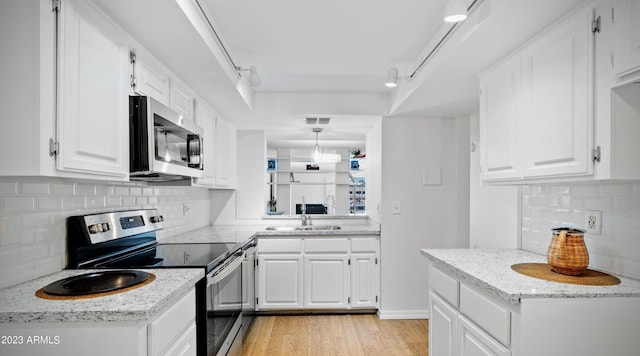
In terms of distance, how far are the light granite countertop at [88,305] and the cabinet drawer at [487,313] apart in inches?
53.1

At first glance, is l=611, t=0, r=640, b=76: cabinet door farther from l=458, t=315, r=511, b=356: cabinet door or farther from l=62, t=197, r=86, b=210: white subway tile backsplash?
l=62, t=197, r=86, b=210: white subway tile backsplash

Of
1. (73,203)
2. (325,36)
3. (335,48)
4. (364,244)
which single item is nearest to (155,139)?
(73,203)

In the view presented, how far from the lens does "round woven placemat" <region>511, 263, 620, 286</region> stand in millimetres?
1517

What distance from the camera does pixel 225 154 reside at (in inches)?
142

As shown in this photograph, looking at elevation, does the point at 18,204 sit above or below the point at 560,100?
below

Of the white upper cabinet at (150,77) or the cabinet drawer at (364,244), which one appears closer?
the white upper cabinet at (150,77)

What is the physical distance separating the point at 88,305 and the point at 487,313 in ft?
5.24

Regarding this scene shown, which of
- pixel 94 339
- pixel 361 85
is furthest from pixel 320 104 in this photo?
pixel 94 339

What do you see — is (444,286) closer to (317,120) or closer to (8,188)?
(8,188)

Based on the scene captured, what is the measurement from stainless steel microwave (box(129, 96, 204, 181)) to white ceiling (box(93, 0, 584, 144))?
35cm

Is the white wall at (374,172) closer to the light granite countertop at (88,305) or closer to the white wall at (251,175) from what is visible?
the white wall at (251,175)

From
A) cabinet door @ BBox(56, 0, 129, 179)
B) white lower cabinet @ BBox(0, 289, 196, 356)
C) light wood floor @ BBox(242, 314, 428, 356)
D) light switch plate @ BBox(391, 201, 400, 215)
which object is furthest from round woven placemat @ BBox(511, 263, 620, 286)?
cabinet door @ BBox(56, 0, 129, 179)

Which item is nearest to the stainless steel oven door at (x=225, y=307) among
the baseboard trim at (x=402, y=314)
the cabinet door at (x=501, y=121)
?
the baseboard trim at (x=402, y=314)

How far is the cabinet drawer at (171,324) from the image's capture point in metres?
1.25
